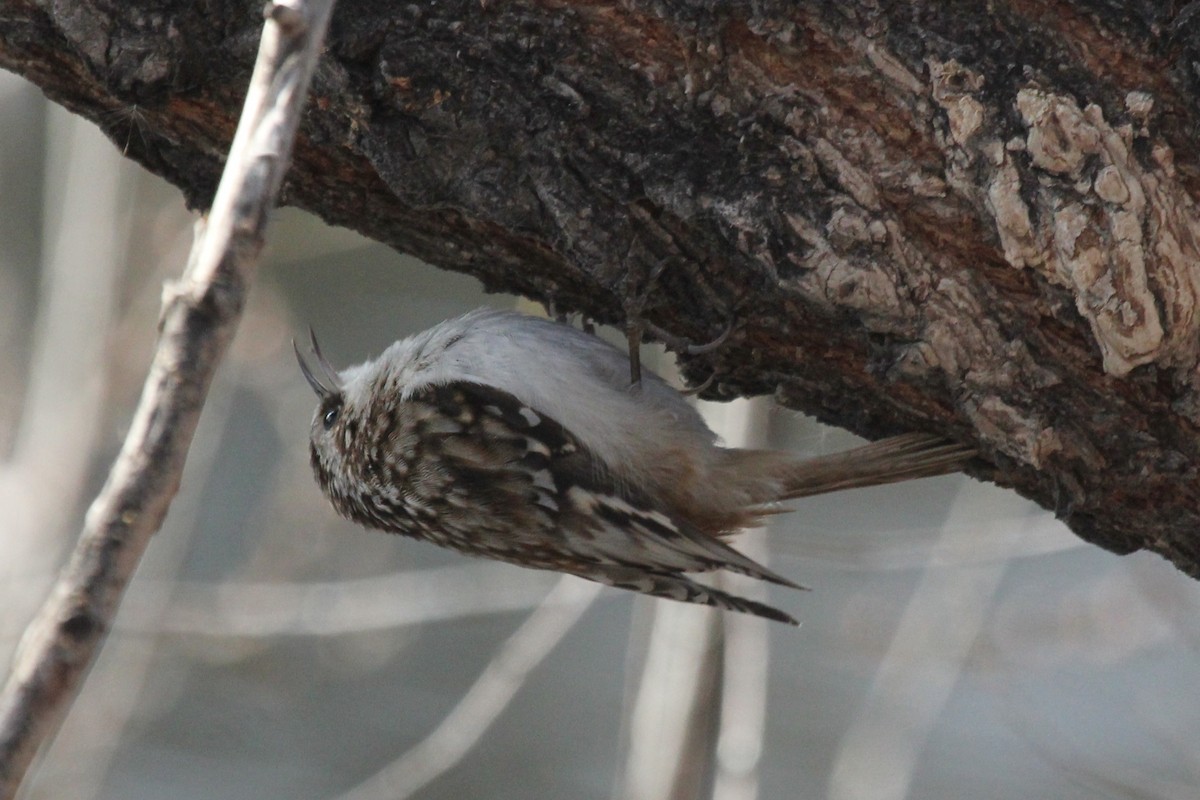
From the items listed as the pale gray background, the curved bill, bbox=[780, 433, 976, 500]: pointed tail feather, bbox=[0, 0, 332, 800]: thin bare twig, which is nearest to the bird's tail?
bbox=[780, 433, 976, 500]: pointed tail feather

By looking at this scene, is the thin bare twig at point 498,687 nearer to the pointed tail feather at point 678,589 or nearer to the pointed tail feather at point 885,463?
the pointed tail feather at point 678,589

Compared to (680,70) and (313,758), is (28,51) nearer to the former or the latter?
(680,70)

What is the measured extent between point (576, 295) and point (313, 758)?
12.4 ft

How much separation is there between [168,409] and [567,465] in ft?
4.69

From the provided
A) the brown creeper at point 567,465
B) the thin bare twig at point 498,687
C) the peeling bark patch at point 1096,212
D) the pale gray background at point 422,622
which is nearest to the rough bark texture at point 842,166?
the peeling bark patch at point 1096,212

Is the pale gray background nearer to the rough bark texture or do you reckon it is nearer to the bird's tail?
the bird's tail

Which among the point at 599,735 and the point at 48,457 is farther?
the point at 599,735

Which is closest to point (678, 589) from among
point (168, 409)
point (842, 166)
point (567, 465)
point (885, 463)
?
point (567, 465)

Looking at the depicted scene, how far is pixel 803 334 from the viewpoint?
1.80 meters

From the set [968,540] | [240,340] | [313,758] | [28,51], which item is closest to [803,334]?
[28,51]

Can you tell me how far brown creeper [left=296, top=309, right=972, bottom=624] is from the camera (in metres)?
2.19

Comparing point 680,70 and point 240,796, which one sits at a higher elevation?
point 680,70

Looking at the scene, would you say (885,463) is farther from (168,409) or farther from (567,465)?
(168,409)

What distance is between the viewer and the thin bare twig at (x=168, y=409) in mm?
745
